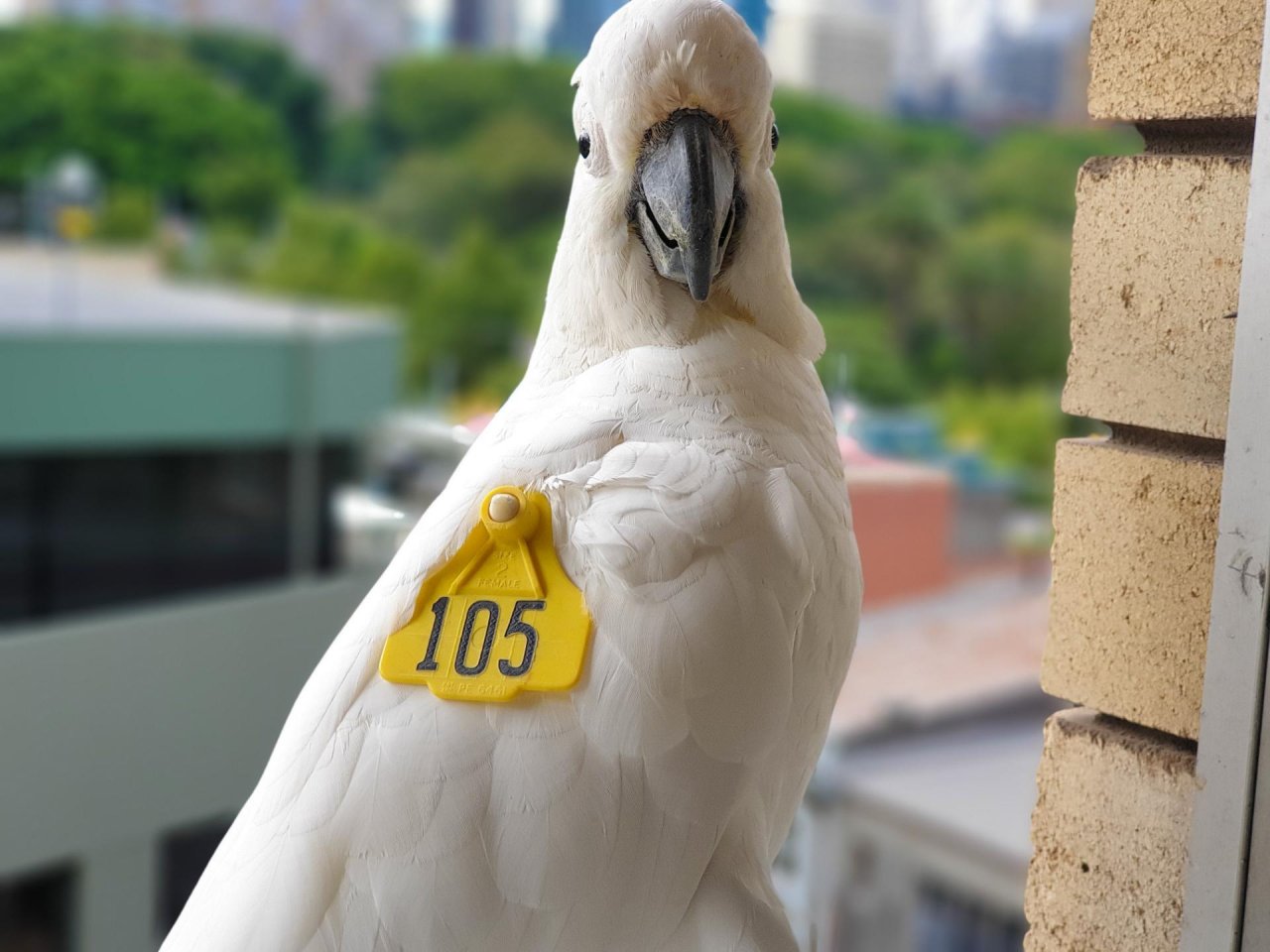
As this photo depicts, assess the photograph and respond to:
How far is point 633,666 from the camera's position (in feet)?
3.23

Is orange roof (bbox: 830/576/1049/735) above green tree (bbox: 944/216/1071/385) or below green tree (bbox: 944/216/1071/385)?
below

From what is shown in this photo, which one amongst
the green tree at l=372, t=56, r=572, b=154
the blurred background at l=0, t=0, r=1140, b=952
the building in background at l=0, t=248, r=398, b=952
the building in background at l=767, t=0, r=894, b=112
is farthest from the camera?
the green tree at l=372, t=56, r=572, b=154

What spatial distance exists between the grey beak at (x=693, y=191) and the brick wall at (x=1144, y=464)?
0.34 m

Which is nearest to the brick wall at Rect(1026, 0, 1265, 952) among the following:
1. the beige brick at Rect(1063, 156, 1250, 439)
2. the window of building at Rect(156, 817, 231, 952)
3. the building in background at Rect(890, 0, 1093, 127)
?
the beige brick at Rect(1063, 156, 1250, 439)

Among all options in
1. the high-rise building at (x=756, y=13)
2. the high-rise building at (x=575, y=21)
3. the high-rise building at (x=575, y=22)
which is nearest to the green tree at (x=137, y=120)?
the high-rise building at (x=575, y=22)

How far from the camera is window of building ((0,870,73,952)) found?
8.45 ft

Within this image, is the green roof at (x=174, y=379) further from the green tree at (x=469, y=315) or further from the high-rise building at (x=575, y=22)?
the high-rise building at (x=575, y=22)

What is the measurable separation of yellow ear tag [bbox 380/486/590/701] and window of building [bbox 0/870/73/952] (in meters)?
1.86

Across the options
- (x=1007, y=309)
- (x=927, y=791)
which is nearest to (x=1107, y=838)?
(x=927, y=791)

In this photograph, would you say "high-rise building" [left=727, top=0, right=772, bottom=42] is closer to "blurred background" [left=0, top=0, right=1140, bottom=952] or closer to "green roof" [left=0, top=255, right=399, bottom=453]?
"blurred background" [left=0, top=0, right=1140, bottom=952]

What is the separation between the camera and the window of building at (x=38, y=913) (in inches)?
101

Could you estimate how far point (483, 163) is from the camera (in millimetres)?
5914

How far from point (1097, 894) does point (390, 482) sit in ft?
8.38

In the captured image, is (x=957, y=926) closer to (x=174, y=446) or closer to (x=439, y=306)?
(x=174, y=446)
